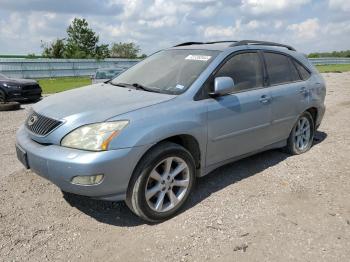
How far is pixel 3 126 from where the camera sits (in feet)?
27.9

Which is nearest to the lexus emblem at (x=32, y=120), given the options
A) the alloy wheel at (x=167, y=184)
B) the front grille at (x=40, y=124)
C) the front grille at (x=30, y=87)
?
the front grille at (x=40, y=124)

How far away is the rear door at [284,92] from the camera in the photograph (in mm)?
5098

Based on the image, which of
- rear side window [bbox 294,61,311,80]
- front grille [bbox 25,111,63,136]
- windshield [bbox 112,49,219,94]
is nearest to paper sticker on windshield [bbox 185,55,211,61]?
windshield [bbox 112,49,219,94]

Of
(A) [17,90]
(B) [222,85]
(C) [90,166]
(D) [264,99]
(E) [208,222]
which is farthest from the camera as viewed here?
(A) [17,90]

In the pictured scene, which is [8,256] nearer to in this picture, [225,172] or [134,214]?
[134,214]

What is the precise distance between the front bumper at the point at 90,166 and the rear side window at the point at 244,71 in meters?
1.62

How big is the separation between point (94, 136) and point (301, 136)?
3.83 m

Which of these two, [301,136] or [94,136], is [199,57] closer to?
[94,136]

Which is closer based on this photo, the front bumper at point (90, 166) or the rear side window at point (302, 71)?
the front bumper at point (90, 166)

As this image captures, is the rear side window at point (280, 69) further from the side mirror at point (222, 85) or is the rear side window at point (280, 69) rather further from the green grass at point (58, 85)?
the green grass at point (58, 85)

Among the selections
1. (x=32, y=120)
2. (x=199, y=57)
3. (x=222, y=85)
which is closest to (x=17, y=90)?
(x=32, y=120)

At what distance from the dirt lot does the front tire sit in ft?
0.54

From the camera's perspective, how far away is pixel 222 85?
13.3 ft

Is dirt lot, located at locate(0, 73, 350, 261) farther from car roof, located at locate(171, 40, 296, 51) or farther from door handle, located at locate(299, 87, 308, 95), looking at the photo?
car roof, located at locate(171, 40, 296, 51)
